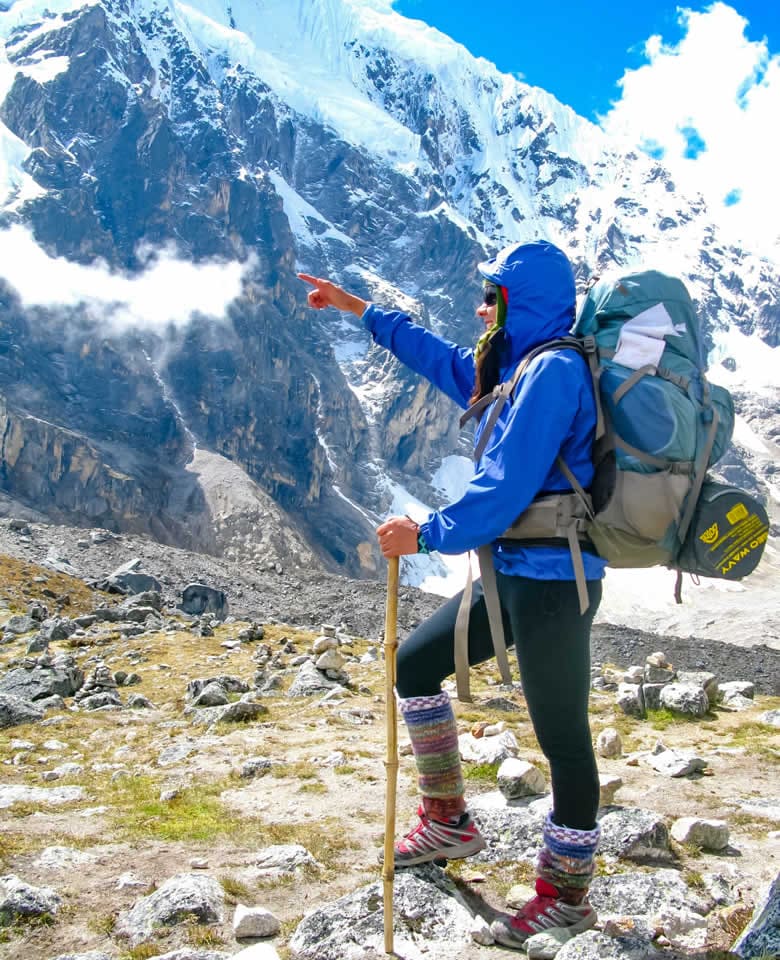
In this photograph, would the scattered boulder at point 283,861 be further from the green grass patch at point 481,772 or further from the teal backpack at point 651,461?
the green grass patch at point 481,772

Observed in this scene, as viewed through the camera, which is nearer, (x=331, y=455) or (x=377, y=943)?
(x=377, y=943)

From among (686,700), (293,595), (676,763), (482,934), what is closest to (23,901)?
(482,934)

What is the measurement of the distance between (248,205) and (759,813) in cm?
19111

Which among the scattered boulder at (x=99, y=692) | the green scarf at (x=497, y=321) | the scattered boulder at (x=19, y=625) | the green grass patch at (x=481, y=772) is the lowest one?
the scattered boulder at (x=19, y=625)

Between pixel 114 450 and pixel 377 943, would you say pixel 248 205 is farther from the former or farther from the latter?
pixel 377 943

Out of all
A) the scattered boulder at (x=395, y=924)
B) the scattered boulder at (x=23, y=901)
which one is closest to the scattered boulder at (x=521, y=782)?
the scattered boulder at (x=395, y=924)

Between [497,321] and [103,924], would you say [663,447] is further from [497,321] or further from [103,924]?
[103,924]

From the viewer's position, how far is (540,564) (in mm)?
3930

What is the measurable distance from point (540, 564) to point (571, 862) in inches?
57.5

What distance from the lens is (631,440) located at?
3.87 meters

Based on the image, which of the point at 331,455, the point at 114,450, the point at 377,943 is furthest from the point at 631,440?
the point at 331,455

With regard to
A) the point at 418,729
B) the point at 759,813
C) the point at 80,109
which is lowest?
the point at 759,813

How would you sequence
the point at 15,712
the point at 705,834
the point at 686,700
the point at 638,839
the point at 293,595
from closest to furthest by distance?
the point at 638,839
the point at 705,834
the point at 686,700
the point at 15,712
the point at 293,595

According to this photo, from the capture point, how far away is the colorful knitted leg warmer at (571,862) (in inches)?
155
